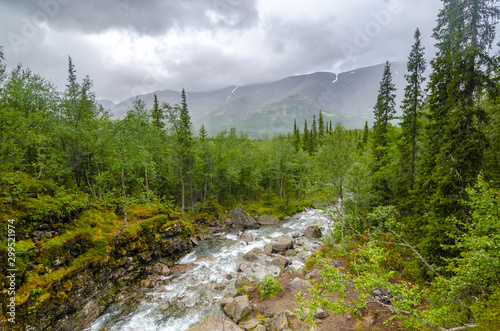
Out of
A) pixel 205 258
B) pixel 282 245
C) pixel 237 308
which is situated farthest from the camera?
pixel 282 245

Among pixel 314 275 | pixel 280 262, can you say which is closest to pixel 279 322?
pixel 314 275

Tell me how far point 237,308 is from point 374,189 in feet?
57.1

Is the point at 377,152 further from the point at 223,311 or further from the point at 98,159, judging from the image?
the point at 98,159

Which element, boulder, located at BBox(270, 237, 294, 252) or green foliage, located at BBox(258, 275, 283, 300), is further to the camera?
boulder, located at BBox(270, 237, 294, 252)

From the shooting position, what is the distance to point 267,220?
35.1 meters

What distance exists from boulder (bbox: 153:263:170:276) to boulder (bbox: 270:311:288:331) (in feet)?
37.4

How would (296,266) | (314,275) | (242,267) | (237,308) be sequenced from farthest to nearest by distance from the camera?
(242,267) → (296,266) → (314,275) → (237,308)

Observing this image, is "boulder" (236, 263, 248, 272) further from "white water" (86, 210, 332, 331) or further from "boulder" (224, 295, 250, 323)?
"boulder" (224, 295, 250, 323)

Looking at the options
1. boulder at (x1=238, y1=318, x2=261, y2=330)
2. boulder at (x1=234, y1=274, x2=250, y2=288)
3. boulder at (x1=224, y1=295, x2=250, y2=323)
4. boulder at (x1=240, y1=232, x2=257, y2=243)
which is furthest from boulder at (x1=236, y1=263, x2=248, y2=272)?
boulder at (x1=240, y1=232, x2=257, y2=243)

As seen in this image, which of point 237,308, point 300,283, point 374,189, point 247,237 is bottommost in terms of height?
point 247,237

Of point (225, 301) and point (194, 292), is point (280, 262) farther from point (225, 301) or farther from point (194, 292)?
point (194, 292)

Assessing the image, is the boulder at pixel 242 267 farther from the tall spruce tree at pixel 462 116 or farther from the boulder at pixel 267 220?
the boulder at pixel 267 220

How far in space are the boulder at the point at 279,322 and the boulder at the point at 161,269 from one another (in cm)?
1140

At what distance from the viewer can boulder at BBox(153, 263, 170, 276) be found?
1753cm
